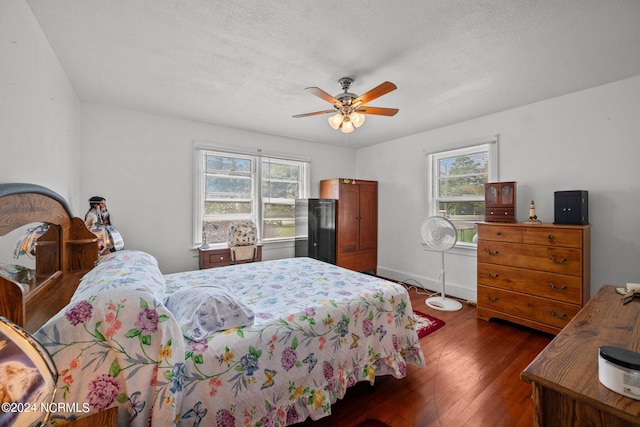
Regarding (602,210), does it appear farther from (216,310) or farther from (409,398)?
(216,310)

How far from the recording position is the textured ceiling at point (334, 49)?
62.9 inches

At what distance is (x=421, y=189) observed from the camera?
4215mm

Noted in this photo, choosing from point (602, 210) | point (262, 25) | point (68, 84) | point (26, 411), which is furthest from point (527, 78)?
point (68, 84)

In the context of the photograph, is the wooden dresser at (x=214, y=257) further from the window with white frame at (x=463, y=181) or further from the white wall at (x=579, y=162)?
the window with white frame at (x=463, y=181)

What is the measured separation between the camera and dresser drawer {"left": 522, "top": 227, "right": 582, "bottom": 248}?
2.45 m

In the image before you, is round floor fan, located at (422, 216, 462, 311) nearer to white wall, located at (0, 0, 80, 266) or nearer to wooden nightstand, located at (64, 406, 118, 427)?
wooden nightstand, located at (64, 406, 118, 427)

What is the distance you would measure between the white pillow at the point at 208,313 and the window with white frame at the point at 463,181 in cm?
309

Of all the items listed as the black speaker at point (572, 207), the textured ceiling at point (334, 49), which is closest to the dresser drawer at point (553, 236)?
the black speaker at point (572, 207)

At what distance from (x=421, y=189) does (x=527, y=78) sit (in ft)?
6.55

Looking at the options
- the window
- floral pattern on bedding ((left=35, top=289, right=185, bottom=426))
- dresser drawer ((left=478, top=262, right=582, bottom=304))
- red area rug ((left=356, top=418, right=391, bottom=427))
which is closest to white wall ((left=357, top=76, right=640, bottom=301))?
dresser drawer ((left=478, top=262, right=582, bottom=304))

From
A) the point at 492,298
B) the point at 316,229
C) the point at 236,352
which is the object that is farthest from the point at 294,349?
the point at 316,229

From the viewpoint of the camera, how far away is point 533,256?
271 centimetres

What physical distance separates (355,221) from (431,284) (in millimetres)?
1544

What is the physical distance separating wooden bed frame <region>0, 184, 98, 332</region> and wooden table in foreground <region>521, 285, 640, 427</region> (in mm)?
1621
